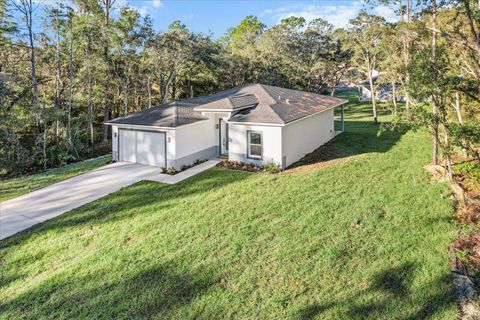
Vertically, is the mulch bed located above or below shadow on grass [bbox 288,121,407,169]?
below

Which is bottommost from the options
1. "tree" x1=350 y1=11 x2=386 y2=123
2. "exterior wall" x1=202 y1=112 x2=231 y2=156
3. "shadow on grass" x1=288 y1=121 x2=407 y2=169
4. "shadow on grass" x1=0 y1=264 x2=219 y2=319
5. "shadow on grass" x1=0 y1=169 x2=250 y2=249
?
"shadow on grass" x1=0 y1=264 x2=219 y2=319

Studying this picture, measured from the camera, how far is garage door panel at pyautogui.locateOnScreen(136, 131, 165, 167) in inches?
627

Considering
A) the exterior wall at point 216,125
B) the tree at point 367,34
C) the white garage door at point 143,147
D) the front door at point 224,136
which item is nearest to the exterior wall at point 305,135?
the front door at point 224,136

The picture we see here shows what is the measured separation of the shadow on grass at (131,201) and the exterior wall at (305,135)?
8.49ft

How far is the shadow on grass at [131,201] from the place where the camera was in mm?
10781

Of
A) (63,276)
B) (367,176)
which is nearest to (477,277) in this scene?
(367,176)

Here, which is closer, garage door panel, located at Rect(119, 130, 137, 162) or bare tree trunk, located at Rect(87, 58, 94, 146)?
garage door panel, located at Rect(119, 130, 137, 162)

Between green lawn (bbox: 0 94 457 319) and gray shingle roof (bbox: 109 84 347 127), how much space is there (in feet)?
11.6

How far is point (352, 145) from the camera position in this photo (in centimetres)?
1923

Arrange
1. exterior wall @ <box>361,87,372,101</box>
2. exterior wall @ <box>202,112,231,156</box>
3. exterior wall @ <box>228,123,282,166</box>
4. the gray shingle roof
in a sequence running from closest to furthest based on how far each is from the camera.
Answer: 1. exterior wall @ <box>228,123,282,166</box>
2. the gray shingle roof
3. exterior wall @ <box>202,112,231,156</box>
4. exterior wall @ <box>361,87,372,101</box>

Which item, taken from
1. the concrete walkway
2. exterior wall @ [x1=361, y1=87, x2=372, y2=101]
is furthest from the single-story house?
exterior wall @ [x1=361, y1=87, x2=372, y2=101]

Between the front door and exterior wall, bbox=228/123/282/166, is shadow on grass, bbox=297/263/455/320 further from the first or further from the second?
the front door

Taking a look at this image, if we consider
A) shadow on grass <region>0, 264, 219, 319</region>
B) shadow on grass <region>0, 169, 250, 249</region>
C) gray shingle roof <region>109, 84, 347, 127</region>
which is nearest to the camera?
shadow on grass <region>0, 264, 219, 319</region>

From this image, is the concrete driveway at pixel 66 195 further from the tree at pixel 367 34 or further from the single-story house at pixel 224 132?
the tree at pixel 367 34
